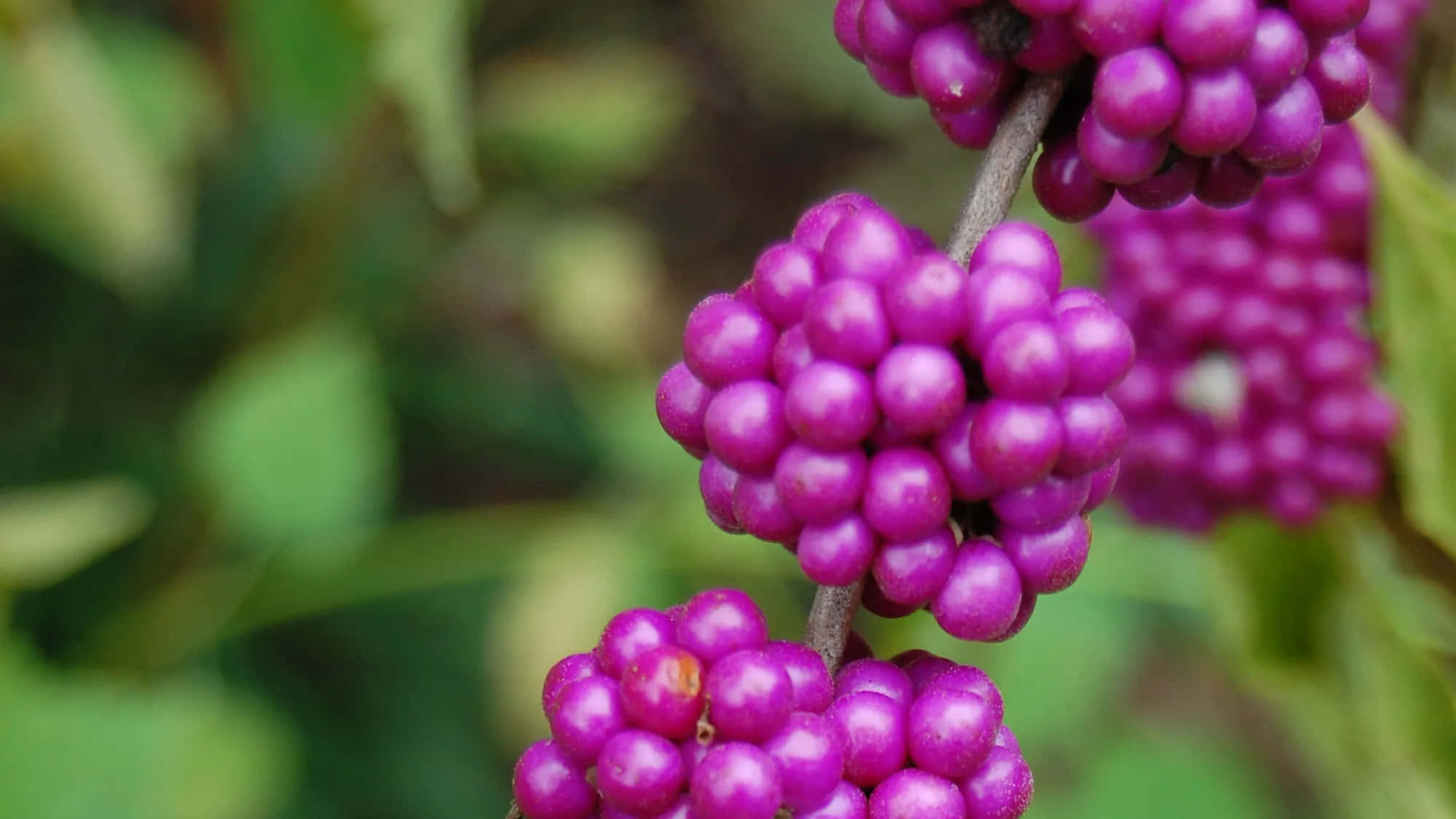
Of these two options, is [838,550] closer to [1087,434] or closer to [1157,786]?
[1087,434]

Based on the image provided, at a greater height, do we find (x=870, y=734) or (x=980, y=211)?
(x=980, y=211)

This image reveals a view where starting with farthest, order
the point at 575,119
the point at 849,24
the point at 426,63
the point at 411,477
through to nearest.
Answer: the point at 411,477 < the point at 575,119 < the point at 426,63 < the point at 849,24

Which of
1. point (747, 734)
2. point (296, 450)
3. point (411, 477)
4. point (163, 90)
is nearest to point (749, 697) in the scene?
point (747, 734)

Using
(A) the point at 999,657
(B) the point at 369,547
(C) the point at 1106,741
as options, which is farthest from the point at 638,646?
(C) the point at 1106,741

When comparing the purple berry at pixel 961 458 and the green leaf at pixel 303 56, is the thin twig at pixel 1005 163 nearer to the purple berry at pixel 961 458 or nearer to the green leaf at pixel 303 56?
the purple berry at pixel 961 458

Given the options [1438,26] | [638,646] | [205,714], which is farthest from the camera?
[205,714]

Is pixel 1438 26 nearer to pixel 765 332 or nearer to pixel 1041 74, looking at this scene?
pixel 1041 74

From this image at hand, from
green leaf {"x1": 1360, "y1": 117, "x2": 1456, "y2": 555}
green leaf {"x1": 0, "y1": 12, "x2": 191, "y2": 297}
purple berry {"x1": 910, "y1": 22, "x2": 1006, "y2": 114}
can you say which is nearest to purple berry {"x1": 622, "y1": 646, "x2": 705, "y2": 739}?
purple berry {"x1": 910, "y1": 22, "x2": 1006, "y2": 114}
